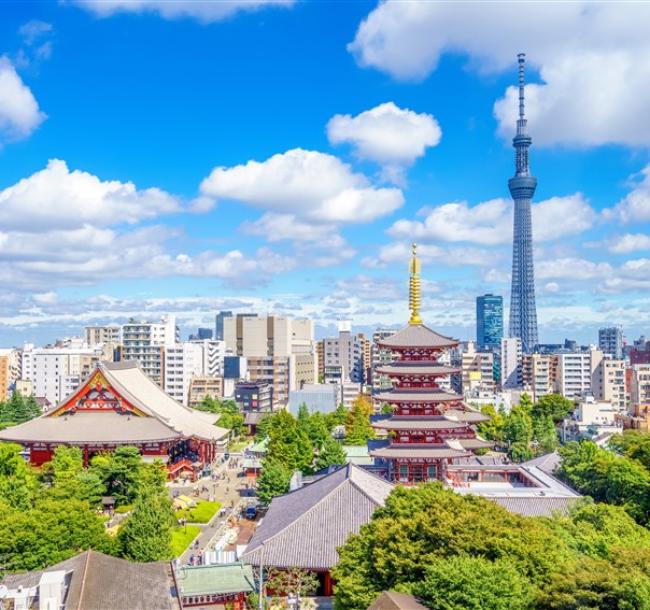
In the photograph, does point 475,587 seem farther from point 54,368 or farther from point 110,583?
point 54,368

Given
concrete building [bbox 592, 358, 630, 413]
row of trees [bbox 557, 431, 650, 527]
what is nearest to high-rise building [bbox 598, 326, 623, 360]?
concrete building [bbox 592, 358, 630, 413]

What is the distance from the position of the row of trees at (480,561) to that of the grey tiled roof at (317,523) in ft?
11.5

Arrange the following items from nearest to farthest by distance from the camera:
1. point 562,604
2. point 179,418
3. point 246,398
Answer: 1. point 562,604
2. point 179,418
3. point 246,398

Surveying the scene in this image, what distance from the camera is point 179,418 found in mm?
67000

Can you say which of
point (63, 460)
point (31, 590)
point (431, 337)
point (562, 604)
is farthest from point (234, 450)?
point (562, 604)

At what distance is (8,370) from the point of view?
117688 mm

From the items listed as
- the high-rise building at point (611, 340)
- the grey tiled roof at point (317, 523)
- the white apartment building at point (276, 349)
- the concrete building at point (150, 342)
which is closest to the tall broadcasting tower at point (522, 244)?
the high-rise building at point (611, 340)

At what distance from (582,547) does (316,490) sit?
1345cm

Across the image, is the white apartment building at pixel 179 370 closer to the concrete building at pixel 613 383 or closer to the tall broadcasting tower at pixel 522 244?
the concrete building at pixel 613 383

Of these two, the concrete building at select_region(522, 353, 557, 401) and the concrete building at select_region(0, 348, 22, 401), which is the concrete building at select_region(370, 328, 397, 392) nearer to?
the concrete building at select_region(522, 353, 557, 401)

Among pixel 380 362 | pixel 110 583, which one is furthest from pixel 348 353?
pixel 110 583

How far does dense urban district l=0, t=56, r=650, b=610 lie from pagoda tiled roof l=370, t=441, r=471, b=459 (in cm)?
24

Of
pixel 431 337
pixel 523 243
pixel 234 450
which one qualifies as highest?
pixel 523 243

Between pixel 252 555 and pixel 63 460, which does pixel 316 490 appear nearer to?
pixel 252 555
